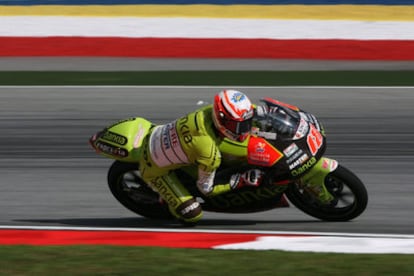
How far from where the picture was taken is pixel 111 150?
28.9 ft

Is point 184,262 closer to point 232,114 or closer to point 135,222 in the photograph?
point 232,114

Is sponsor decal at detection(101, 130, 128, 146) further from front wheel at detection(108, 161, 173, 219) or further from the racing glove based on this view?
the racing glove

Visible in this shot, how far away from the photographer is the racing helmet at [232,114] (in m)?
8.09

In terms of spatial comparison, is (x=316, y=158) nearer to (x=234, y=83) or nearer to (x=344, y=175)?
(x=344, y=175)

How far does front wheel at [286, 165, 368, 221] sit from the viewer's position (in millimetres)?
8445

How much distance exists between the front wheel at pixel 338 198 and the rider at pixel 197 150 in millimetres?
511

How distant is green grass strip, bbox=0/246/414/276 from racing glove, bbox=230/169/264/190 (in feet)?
3.54

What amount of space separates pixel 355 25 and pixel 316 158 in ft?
34.1

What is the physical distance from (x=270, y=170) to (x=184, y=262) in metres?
1.62

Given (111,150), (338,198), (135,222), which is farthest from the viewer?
(135,222)

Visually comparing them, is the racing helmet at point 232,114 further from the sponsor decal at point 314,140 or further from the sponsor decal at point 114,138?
the sponsor decal at point 114,138

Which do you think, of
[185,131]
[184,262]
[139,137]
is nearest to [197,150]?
[185,131]

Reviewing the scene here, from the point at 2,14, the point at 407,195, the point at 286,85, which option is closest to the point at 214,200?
the point at 407,195

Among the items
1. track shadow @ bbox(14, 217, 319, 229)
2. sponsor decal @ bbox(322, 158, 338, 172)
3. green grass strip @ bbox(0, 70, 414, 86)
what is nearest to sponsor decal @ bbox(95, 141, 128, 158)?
track shadow @ bbox(14, 217, 319, 229)
